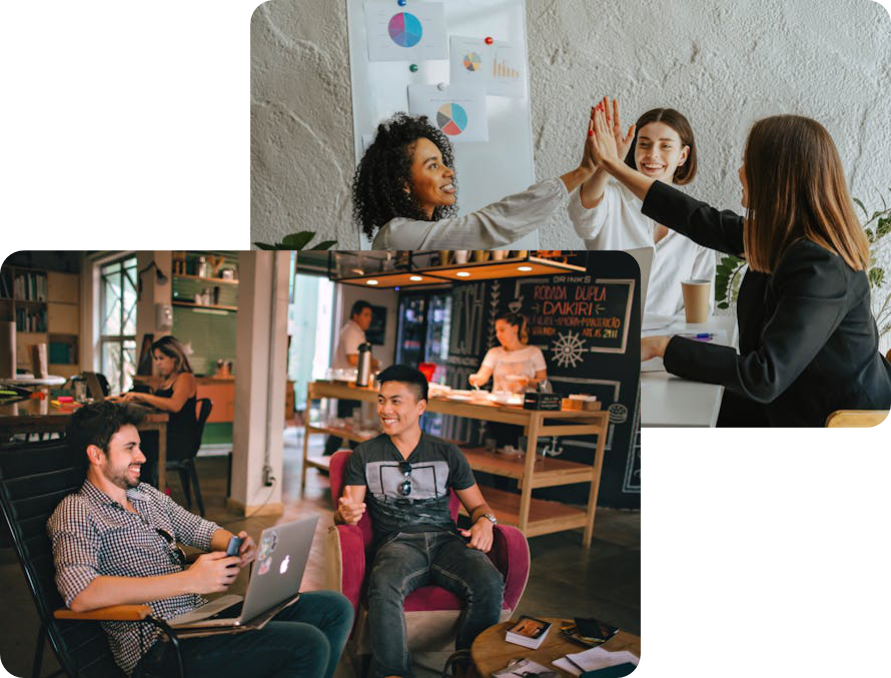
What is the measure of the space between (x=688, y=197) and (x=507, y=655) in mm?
1705

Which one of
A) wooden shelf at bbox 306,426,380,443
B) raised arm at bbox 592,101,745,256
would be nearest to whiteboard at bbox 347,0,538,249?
raised arm at bbox 592,101,745,256

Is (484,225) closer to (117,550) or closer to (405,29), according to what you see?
(405,29)

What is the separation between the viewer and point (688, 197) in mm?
2553

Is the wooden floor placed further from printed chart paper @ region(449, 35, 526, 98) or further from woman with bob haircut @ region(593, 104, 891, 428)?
printed chart paper @ region(449, 35, 526, 98)

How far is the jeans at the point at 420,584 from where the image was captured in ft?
6.36

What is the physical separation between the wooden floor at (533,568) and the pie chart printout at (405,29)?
153 cm

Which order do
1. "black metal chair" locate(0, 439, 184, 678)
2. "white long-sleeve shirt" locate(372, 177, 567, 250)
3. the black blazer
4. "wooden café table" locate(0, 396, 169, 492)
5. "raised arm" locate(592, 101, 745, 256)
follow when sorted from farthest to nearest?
"raised arm" locate(592, 101, 745, 256) → "white long-sleeve shirt" locate(372, 177, 567, 250) → the black blazer → "wooden café table" locate(0, 396, 169, 492) → "black metal chair" locate(0, 439, 184, 678)

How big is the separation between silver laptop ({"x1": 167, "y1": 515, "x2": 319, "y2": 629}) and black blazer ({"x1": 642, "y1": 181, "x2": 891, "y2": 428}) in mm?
1371

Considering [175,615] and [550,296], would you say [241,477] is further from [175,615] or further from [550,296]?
[550,296]

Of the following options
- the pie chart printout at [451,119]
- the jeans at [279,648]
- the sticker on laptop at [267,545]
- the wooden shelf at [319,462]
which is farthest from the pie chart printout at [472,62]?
the jeans at [279,648]

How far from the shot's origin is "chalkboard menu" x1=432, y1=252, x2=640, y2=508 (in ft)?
6.92

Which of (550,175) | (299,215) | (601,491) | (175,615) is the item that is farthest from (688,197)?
(175,615)

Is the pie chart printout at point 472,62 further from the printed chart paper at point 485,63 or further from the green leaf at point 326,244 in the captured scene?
the green leaf at point 326,244

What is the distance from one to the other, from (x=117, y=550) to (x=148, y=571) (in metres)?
0.10
